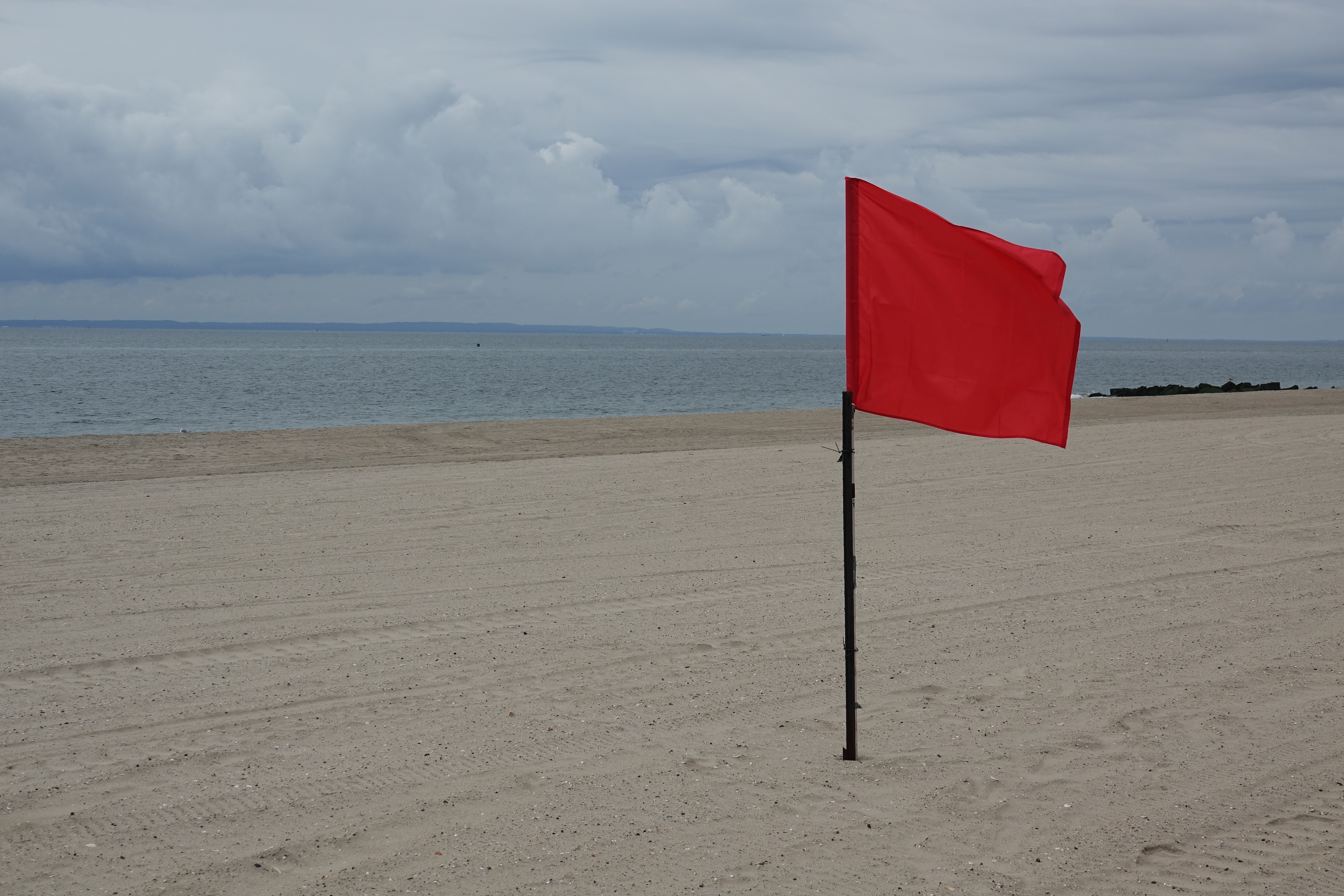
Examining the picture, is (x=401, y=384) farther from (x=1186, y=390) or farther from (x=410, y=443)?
(x=410, y=443)

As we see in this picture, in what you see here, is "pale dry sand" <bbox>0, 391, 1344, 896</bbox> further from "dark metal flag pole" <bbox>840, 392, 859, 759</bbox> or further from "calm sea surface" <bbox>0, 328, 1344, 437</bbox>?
"calm sea surface" <bbox>0, 328, 1344, 437</bbox>

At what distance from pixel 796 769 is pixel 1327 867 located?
83.3 inches

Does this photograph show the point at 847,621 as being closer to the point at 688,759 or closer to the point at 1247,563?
the point at 688,759

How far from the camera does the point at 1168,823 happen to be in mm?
4445

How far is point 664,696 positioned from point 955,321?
262 cm

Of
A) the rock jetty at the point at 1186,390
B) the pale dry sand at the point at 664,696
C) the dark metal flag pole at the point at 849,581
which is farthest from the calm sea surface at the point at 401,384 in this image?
the dark metal flag pole at the point at 849,581

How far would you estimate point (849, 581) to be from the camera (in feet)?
16.3

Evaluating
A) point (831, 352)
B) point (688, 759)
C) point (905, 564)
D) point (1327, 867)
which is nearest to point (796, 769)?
point (688, 759)

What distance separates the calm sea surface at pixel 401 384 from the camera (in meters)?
38.2

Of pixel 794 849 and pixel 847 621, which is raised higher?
pixel 847 621

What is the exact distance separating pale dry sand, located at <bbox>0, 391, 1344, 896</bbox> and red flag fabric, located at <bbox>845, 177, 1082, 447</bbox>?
5.61 feet

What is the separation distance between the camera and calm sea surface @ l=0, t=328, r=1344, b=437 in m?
38.2

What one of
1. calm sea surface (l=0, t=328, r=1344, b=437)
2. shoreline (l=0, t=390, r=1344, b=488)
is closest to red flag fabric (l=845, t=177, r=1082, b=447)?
shoreline (l=0, t=390, r=1344, b=488)

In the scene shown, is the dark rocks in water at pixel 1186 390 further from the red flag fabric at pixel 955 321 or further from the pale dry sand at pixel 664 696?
the red flag fabric at pixel 955 321
